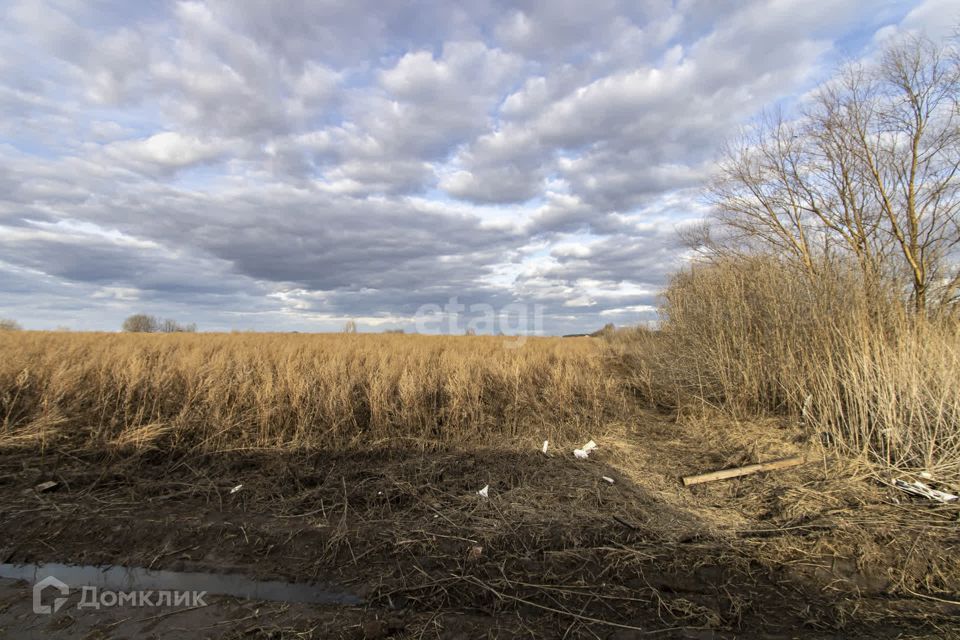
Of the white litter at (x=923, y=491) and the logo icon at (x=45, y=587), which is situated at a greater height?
the white litter at (x=923, y=491)

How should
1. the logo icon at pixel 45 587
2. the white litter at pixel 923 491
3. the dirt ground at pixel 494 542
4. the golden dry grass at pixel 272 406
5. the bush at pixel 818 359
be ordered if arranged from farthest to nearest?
the golden dry grass at pixel 272 406 < the bush at pixel 818 359 < the white litter at pixel 923 491 < the logo icon at pixel 45 587 < the dirt ground at pixel 494 542

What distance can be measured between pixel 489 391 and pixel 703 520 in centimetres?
462

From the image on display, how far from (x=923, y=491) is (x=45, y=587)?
8115 millimetres

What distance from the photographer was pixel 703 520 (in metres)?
4.15

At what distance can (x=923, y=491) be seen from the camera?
4562mm

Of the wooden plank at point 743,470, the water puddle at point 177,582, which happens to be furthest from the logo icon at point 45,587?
the wooden plank at point 743,470

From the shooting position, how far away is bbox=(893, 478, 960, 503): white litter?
14.6 ft

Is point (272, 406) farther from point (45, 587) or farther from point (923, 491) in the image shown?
point (923, 491)

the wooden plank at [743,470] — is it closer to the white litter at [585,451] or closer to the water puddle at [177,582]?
the white litter at [585,451]

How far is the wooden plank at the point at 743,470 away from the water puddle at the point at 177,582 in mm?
3991

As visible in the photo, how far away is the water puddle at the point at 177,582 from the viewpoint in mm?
3096

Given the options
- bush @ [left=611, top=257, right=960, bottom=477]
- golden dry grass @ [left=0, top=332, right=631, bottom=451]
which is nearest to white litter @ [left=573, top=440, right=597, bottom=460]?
golden dry grass @ [left=0, top=332, right=631, bottom=451]

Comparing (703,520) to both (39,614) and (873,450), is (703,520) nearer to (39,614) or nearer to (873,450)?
(873,450)

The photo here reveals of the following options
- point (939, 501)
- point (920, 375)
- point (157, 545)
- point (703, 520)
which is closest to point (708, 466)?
point (703, 520)
